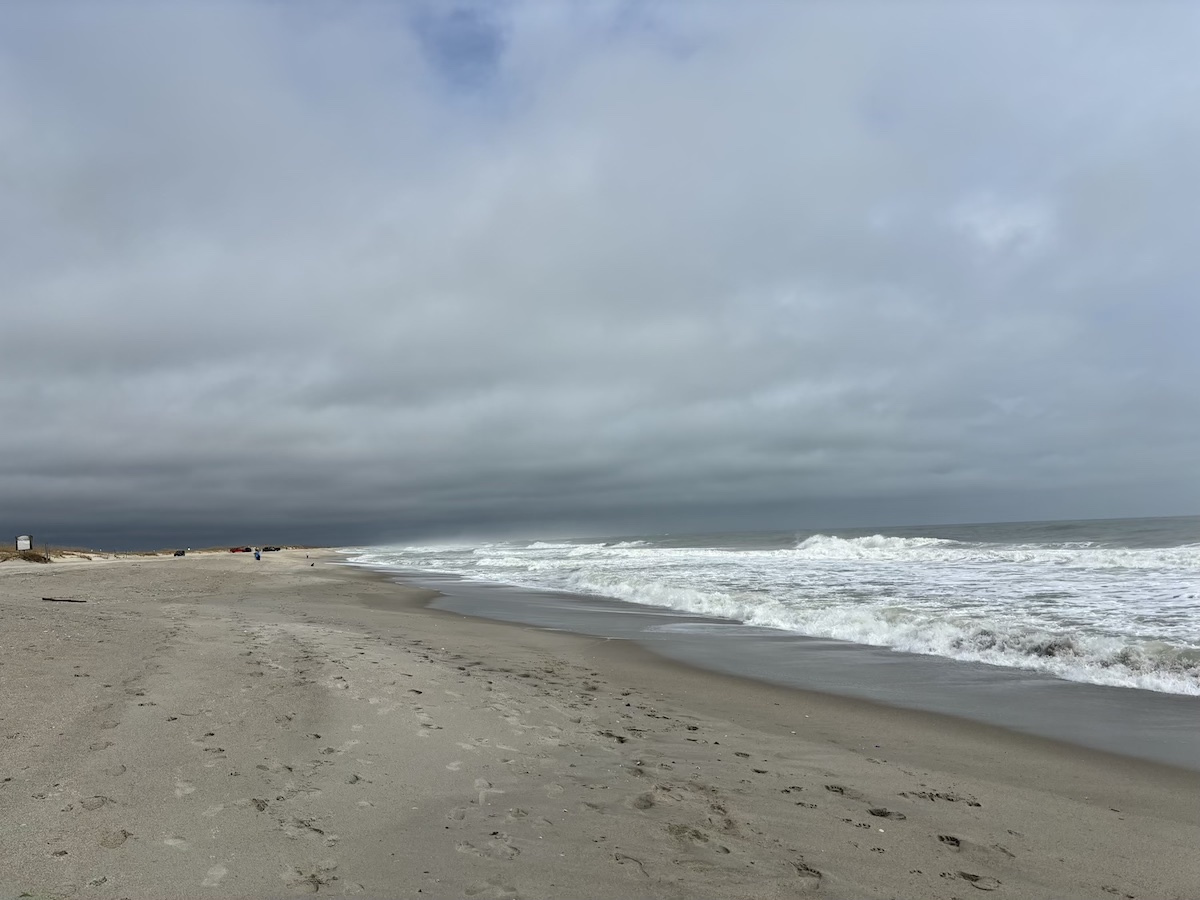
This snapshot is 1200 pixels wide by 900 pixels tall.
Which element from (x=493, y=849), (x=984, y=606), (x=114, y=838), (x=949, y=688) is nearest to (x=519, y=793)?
(x=493, y=849)

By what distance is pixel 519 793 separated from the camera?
4.89m

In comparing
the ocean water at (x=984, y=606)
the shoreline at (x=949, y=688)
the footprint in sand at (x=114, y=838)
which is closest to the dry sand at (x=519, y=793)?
the footprint in sand at (x=114, y=838)

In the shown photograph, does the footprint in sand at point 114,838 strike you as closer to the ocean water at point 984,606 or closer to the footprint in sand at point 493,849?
the footprint in sand at point 493,849

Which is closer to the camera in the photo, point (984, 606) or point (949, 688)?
point (949, 688)

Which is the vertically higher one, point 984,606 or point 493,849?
point 493,849

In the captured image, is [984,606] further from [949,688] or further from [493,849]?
[493,849]

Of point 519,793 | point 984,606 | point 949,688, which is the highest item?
point 519,793

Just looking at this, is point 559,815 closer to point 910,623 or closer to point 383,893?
point 383,893

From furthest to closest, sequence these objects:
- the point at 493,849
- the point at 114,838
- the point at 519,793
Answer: the point at 519,793
the point at 493,849
the point at 114,838

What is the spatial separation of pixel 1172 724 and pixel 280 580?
97.8ft

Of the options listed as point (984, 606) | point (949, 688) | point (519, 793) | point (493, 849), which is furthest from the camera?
point (984, 606)

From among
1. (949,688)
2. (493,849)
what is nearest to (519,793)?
(493,849)

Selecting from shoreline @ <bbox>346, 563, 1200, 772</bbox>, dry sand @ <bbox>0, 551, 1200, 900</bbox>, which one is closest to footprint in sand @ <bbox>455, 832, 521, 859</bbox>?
dry sand @ <bbox>0, 551, 1200, 900</bbox>

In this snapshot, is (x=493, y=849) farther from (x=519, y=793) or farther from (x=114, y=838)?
(x=114, y=838)
